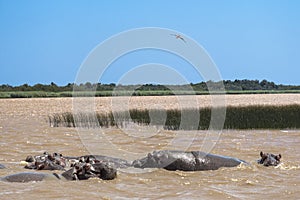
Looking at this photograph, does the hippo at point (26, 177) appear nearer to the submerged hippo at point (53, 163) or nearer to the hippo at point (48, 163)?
the submerged hippo at point (53, 163)

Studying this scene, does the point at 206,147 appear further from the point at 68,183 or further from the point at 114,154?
the point at 68,183

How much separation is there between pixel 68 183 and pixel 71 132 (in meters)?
12.6

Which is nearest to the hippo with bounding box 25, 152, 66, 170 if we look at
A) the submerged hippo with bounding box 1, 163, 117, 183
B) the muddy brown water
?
the muddy brown water

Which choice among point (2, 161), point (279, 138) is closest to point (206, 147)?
point (279, 138)

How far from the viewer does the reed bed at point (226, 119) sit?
966 inches

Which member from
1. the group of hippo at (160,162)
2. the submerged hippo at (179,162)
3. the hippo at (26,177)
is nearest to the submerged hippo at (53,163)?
the group of hippo at (160,162)

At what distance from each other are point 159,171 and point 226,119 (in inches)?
509

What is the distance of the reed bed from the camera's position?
80.5 ft

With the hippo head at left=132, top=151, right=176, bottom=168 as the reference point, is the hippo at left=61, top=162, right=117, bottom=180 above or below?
below

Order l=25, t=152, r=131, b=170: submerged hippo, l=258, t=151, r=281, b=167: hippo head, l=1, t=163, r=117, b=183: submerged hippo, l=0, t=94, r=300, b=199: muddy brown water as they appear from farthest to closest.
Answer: l=258, t=151, r=281, b=167: hippo head < l=25, t=152, r=131, b=170: submerged hippo < l=1, t=163, r=117, b=183: submerged hippo < l=0, t=94, r=300, b=199: muddy brown water

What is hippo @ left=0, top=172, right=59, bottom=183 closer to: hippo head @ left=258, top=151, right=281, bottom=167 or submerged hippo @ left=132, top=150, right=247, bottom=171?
submerged hippo @ left=132, top=150, right=247, bottom=171

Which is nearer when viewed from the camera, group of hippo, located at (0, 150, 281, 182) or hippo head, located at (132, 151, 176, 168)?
group of hippo, located at (0, 150, 281, 182)

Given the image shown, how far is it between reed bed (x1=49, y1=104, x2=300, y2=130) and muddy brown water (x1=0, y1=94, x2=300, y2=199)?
4.88 feet

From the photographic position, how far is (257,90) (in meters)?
119
